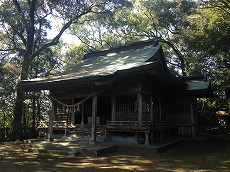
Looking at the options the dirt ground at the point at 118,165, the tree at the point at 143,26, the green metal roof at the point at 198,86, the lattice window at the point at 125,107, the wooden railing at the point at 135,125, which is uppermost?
the tree at the point at 143,26

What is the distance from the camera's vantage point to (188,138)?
1698cm

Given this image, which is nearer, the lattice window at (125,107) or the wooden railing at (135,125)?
the wooden railing at (135,125)

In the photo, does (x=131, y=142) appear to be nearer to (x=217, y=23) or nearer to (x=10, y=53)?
(x=217, y=23)

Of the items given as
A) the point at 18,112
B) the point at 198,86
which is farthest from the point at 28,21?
the point at 198,86

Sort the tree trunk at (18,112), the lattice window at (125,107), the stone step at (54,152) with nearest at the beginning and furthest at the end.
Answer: the stone step at (54,152) < the lattice window at (125,107) < the tree trunk at (18,112)

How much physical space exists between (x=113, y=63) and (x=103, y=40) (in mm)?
20954

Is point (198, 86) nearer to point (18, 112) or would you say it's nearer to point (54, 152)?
point (54, 152)

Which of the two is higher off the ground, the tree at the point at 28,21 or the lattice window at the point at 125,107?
the tree at the point at 28,21

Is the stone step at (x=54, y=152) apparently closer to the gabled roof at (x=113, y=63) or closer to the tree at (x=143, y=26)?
the gabled roof at (x=113, y=63)

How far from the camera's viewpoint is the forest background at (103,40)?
1762cm

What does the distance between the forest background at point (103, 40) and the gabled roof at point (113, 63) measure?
341 cm

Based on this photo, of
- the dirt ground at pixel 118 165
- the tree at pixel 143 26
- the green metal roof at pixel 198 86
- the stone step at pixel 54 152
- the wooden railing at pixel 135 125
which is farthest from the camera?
the tree at pixel 143 26

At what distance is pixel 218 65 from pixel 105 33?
18.1m

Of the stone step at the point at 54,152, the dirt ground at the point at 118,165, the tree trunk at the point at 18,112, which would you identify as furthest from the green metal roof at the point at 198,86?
the tree trunk at the point at 18,112
